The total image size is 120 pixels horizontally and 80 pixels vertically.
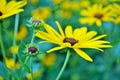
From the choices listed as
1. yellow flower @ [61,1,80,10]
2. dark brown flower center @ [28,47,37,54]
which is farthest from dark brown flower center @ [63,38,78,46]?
yellow flower @ [61,1,80,10]

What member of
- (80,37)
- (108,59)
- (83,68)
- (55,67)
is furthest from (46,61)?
(80,37)

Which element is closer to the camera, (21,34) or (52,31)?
(52,31)

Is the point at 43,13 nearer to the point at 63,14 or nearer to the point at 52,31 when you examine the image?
the point at 63,14

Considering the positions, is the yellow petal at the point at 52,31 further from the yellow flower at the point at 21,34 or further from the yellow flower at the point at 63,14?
the yellow flower at the point at 63,14

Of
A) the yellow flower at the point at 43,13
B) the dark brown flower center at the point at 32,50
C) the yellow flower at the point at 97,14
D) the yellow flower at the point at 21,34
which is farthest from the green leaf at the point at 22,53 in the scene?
the yellow flower at the point at 43,13

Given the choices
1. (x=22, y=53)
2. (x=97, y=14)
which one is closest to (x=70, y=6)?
(x=97, y=14)

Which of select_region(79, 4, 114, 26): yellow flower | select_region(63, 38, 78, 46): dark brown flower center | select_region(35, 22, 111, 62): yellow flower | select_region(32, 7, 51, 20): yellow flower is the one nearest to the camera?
select_region(35, 22, 111, 62): yellow flower

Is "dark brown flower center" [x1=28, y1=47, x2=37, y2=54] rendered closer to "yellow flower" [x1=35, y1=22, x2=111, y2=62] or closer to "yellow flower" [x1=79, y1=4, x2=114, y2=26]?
"yellow flower" [x1=35, y1=22, x2=111, y2=62]

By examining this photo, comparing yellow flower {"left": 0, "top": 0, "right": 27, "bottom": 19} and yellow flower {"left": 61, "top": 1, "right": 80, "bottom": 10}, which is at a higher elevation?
yellow flower {"left": 0, "top": 0, "right": 27, "bottom": 19}

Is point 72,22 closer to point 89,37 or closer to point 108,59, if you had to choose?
point 108,59
